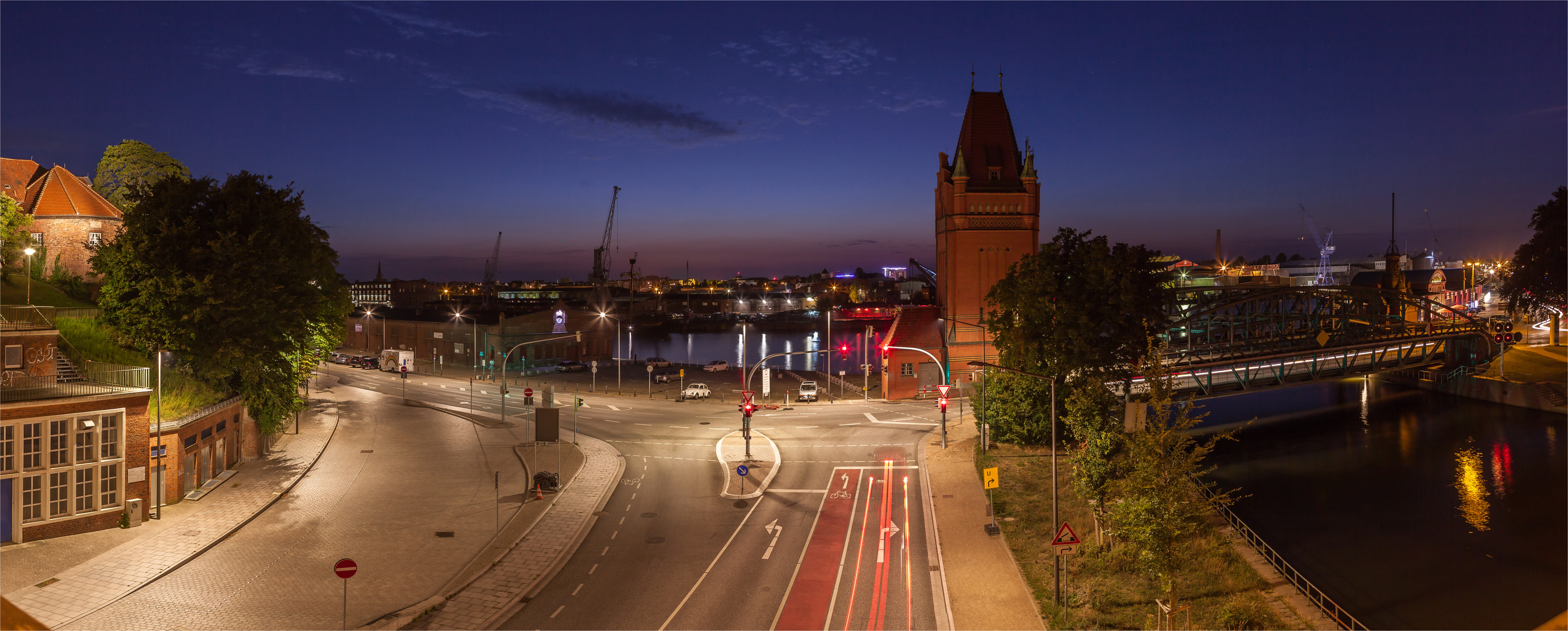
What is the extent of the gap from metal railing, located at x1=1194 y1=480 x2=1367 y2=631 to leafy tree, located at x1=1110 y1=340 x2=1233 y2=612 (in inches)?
60.3

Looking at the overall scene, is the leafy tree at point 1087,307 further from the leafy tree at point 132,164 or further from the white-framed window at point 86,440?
the leafy tree at point 132,164

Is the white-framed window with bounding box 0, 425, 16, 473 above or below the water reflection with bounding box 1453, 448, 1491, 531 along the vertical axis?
above

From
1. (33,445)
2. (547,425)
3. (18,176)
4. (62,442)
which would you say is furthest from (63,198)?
(547,425)

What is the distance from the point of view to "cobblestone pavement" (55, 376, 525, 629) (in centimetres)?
1983

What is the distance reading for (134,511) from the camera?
26.5 m

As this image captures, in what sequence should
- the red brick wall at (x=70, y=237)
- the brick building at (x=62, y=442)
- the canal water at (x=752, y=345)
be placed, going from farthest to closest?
the canal water at (x=752, y=345) < the red brick wall at (x=70, y=237) < the brick building at (x=62, y=442)

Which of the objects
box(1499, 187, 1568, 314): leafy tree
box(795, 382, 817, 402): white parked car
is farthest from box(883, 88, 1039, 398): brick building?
box(1499, 187, 1568, 314): leafy tree

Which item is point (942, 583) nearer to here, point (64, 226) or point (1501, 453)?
point (1501, 453)

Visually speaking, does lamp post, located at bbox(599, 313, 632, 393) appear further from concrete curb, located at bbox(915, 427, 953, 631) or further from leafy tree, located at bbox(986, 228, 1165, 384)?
leafy tree, located at bbox(986, 228, 1165, 384)

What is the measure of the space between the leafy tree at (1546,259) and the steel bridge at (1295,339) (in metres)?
7.01

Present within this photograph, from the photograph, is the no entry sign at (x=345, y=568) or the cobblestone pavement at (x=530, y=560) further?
the cobblestone pavement at (x=530, y=560)

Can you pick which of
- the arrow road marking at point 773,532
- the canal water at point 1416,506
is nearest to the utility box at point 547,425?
the arrow road marking at point 773,532

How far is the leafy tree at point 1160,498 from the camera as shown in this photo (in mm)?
19719

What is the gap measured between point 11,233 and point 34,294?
3.55 metres
